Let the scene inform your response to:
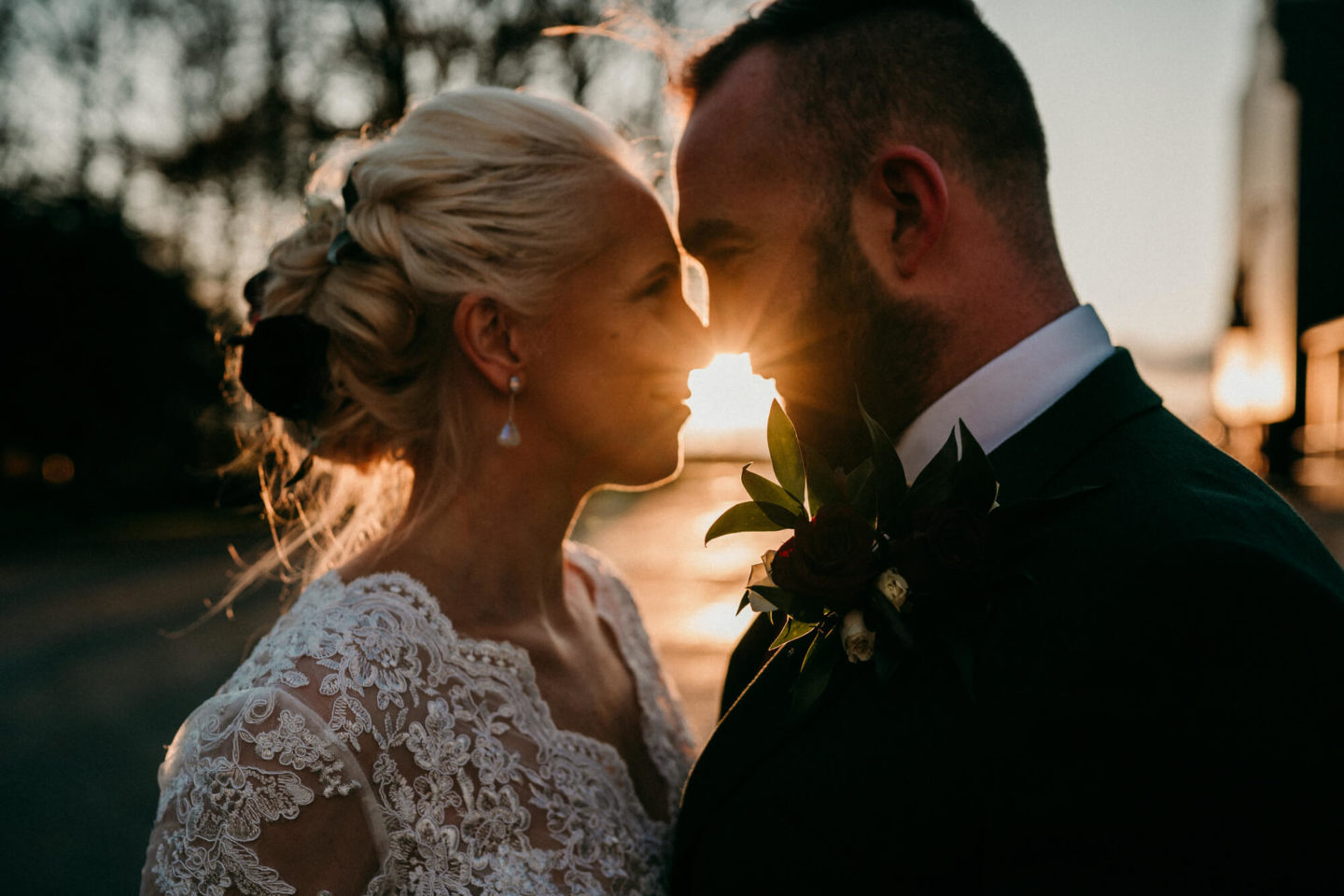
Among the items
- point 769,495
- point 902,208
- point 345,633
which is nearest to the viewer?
point 769,495

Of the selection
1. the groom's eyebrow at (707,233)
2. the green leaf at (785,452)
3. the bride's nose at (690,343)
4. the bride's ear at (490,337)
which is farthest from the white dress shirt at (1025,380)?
the bride's ear at (490,337)

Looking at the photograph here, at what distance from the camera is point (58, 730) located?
826cm

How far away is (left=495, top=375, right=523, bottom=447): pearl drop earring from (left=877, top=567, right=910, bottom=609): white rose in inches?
55.8

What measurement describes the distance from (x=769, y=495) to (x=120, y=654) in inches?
427

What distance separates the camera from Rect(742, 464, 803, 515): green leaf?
1946 millimetres

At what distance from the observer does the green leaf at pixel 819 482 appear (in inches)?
77.2

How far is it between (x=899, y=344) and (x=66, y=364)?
24.8m

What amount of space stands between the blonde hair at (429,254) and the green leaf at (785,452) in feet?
3.91

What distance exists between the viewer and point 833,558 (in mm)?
1805

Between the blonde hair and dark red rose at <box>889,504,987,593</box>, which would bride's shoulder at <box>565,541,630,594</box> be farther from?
dark red rose at <box>889,504,987,593</box>

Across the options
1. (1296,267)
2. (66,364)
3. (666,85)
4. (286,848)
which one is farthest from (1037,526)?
(1296,267)

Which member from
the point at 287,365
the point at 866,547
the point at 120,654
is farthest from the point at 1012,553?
the point at 120,654

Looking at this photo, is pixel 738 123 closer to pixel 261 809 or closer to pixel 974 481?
pixel 974 481

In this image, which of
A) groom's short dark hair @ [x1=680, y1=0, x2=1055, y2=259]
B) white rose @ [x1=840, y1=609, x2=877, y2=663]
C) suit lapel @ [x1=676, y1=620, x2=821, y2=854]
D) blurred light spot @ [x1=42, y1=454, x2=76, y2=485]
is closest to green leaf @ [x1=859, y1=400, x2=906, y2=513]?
white rose @ [x1=840, y1=609, x2=877, y2=663]
